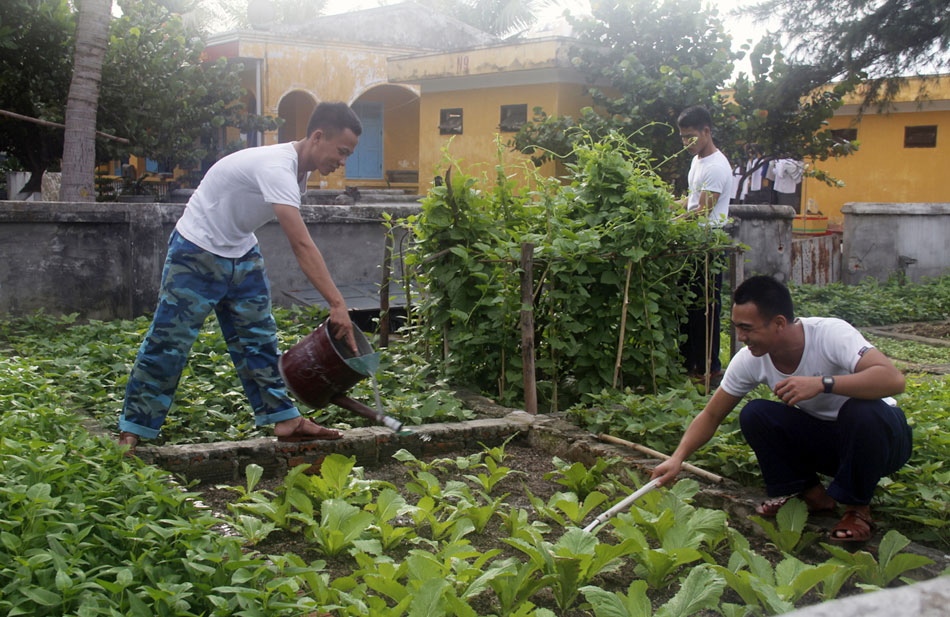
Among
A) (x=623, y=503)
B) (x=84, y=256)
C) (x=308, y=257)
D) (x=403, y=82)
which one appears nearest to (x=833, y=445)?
(x=623, y=503)

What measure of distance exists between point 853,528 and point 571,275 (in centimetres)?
235

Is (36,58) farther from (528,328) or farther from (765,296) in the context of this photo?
(765,296)

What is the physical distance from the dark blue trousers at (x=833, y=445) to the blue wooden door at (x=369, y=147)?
20.1m

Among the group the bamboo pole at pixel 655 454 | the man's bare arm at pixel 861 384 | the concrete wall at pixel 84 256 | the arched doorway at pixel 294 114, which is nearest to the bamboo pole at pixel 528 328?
the bamboo pole at pixel 655 454

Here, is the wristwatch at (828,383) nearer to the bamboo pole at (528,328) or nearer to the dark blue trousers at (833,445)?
the dark blue trousers at (833,445)

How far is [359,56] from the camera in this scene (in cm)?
2075

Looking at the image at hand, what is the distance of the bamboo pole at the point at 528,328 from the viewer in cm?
500

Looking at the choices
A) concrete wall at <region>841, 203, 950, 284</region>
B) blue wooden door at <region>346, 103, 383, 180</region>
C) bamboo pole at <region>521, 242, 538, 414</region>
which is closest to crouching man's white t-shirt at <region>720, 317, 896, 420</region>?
bamboo pole at <region>521, 242, 538, 414</region>

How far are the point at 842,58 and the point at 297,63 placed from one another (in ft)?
42.0

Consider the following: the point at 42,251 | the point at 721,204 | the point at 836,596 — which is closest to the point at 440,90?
the point at 42,251

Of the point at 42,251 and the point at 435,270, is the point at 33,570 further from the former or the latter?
the point at 42,251

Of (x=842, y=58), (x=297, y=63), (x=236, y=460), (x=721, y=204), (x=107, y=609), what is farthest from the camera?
(x=297, y=63)

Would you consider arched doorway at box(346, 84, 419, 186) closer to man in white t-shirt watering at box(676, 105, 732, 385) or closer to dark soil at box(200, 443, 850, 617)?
man in white t-shirt watering at box(676, 105, 732, 385)

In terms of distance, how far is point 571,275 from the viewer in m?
5.18
